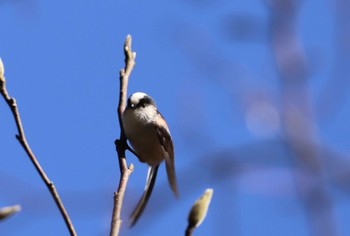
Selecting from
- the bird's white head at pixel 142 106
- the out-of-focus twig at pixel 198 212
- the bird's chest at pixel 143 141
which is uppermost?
the bird's white head at pixel 142 106

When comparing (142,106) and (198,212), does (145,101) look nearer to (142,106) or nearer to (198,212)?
(142,106)

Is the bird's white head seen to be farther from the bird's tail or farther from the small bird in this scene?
the bird's tail

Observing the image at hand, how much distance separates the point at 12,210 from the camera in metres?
0.95

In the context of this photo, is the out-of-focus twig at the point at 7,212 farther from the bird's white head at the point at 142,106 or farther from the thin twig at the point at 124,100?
the bird's white head at the point at 142,106

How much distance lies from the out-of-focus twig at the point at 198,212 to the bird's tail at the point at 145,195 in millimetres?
474

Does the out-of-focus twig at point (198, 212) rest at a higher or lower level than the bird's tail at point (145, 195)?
lower

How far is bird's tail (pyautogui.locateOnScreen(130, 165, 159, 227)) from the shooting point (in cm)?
160

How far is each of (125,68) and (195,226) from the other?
0.53 metres

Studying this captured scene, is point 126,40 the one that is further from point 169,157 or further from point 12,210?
point 12,210

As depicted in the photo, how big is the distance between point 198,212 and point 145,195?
2.51ft

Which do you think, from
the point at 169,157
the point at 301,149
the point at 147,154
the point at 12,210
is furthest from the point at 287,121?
the point at 147,154

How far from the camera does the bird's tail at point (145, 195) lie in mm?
1597

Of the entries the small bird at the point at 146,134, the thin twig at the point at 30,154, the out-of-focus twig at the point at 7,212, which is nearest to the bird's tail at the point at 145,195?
the small bird at the point at 146,134

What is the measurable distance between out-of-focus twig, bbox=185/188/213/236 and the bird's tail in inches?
18.7
